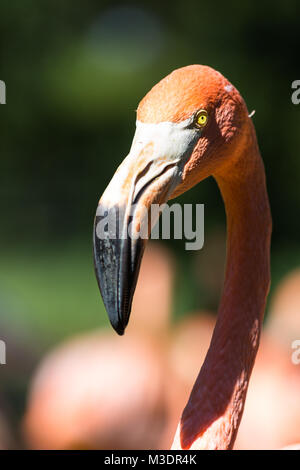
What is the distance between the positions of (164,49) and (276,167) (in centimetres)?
121

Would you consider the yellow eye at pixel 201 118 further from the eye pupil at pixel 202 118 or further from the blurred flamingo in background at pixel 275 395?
the blurred flamingo in background at pixel 275 395

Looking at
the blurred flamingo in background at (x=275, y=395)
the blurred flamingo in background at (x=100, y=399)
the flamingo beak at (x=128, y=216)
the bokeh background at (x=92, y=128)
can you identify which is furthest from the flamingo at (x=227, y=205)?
the bokeh background at (x=92, y=128)

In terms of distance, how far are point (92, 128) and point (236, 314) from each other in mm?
4097

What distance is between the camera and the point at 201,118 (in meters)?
1.02

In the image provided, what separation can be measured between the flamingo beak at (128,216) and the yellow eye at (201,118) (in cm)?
4

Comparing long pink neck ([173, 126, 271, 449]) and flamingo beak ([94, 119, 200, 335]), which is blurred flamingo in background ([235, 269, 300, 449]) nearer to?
long pink neck ([173, 126, 271, 449])

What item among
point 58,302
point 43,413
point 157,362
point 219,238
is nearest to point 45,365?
point 43,413

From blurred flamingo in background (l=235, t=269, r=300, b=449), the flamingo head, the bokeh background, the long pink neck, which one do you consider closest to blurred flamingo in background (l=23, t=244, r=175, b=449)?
blurred flamingo in background (l=235, t=269, r=300, b=449)

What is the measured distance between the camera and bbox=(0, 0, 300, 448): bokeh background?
14.7 feet

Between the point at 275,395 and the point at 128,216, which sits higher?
the point at 128,216

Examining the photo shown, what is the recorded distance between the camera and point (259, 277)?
118 centimetres

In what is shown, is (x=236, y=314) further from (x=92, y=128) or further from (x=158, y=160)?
(x=92, y=128)

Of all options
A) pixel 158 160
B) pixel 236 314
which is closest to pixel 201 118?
pixel 158 160

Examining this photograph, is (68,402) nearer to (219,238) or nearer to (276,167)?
(219,238)
